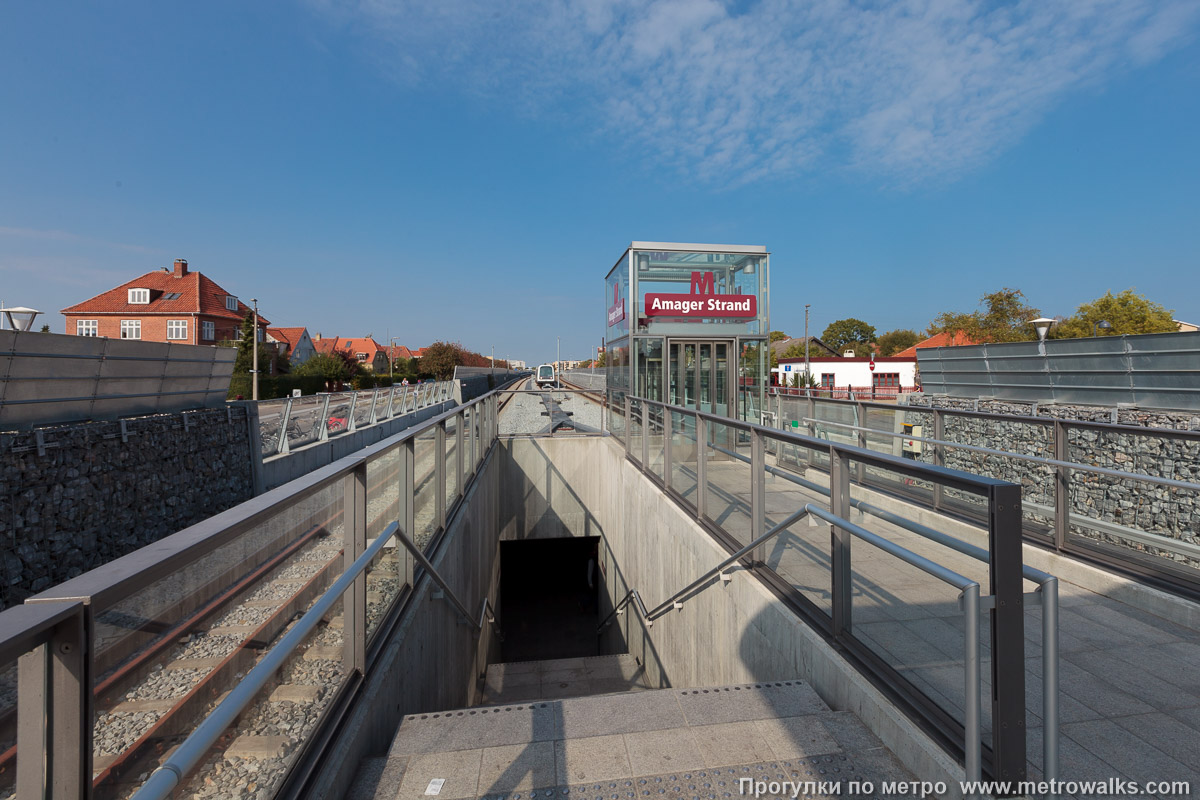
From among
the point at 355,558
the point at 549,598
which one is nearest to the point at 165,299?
the point at 549,598

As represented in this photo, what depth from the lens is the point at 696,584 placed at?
553cm

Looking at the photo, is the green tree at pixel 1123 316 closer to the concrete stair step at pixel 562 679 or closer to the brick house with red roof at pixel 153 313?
the concrete stair step at pixel 562 679

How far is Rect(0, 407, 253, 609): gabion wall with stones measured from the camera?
25.6 feet

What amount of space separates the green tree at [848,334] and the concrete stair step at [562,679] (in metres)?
105

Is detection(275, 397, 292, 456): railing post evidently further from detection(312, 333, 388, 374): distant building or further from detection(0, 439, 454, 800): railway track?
detection(312, 333, 388, 374): distant building

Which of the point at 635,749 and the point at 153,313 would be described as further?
the point at 153,313

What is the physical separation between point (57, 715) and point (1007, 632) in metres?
2.54

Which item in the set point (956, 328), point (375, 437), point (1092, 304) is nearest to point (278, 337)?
point (375, 437)

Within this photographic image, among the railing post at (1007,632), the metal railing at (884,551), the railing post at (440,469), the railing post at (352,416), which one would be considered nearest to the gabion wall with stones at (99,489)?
the railing post at (352,416)

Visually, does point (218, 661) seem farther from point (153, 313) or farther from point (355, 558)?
point (153, 313)

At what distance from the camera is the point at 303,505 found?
2.22 meters

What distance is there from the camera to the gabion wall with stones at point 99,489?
782 centimetres

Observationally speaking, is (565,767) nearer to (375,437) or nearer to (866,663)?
→ (866,663)

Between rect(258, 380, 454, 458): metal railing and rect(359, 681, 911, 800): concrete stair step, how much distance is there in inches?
505
